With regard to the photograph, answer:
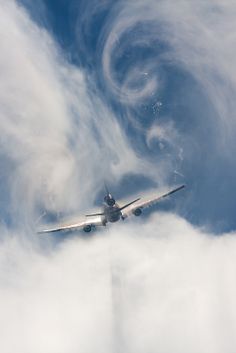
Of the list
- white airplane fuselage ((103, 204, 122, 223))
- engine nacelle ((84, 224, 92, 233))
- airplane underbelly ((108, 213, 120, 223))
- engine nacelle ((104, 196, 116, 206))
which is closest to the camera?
engine nacelle ((104, 196, 116, 206))

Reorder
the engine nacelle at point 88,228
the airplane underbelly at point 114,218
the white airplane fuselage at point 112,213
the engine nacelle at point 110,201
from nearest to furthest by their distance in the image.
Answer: the engine nacelle at point 110,201 < the white airplane fuselage at point 112,213 < the airplane underbelly at point 114,218 < the engine nacelle at point 88,228

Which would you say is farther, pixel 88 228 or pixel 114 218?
pixel 88 228

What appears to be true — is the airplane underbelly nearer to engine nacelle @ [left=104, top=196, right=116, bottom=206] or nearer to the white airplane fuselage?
the white airplane fuselage

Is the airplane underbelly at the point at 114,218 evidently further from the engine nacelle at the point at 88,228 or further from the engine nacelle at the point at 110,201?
the engine nacelle at the point at 88,228

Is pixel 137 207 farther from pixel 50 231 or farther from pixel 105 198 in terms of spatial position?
pixel 50 231

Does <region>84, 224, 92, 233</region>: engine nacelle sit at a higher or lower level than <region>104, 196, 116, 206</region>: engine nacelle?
lower

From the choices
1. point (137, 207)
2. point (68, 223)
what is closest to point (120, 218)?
point (137, 207)

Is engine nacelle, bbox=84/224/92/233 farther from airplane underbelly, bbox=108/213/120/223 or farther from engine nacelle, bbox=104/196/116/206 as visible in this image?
engine nacelle, bbox=104/196/116/206

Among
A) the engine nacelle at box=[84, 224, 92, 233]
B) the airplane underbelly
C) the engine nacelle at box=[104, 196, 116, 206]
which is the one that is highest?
the engine nacelle at box=[104, 196, 116, 206]

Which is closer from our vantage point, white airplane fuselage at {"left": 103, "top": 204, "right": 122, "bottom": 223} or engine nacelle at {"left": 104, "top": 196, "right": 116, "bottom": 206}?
engine nacelle at {"left": 104, "top": 196, "right": 116, "bottom": 206}

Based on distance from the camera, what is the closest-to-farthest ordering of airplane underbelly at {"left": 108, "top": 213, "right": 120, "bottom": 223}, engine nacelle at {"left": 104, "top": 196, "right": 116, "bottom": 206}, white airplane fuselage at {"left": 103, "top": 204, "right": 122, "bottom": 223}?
engine nacelle at {"left": 104, "top": 196, "right": 116, "bottom": 206}
white airplane fuselage at {"left": 103, "top": 204, "right": 122, "bottom": 223}
airplane underbelly at {"left": 108, "top": 213, "right": 120, "bottom": 223}

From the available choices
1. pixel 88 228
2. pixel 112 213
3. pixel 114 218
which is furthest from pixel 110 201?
pixel 88 228

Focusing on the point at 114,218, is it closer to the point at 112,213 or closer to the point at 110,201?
the point at 112,213
